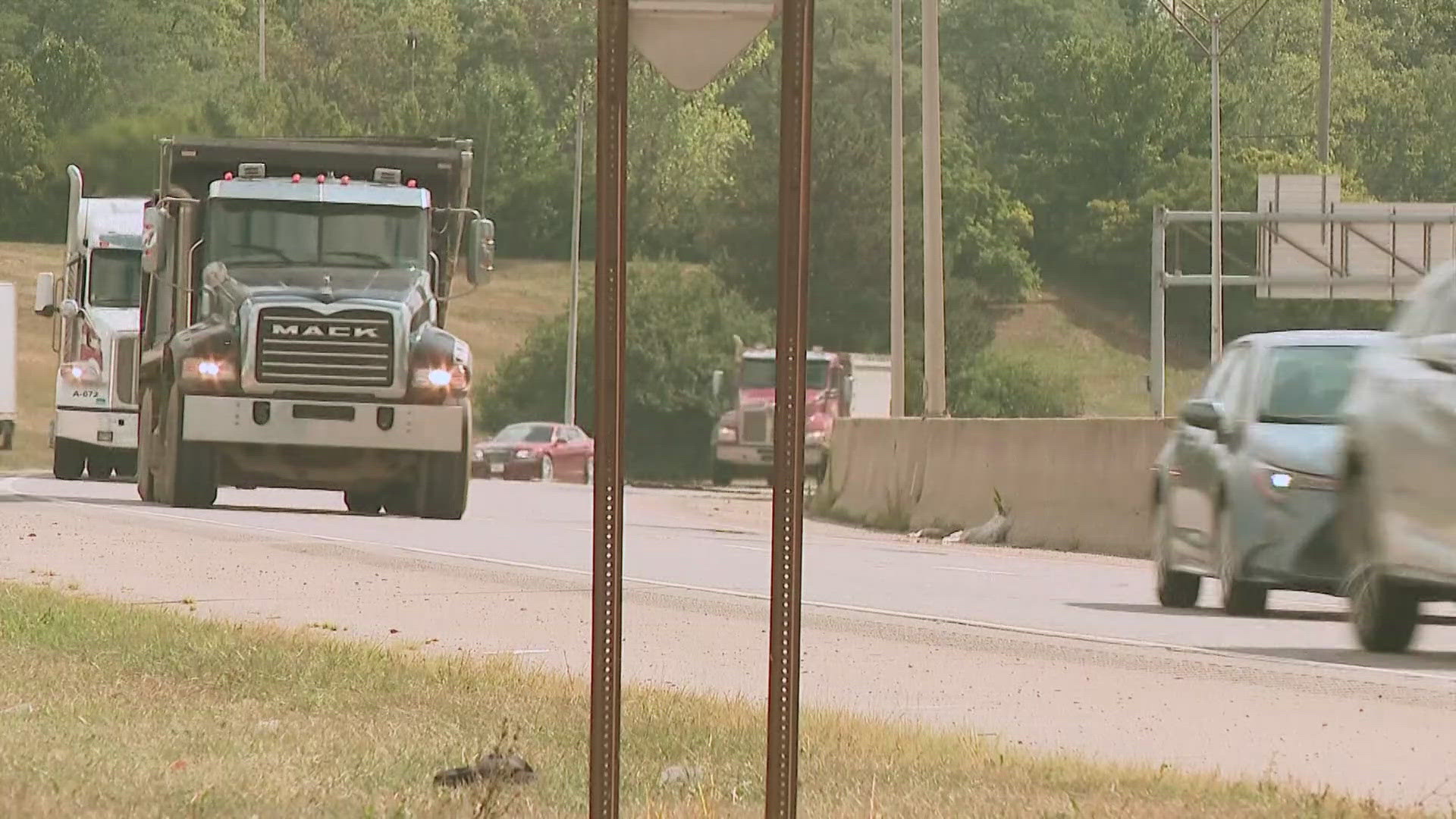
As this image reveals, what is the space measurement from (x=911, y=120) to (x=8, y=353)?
3033 inches

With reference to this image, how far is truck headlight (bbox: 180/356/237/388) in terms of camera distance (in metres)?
25.9

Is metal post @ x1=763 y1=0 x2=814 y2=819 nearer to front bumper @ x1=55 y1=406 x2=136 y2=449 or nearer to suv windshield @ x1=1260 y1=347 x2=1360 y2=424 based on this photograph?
suv windshield @ x1=1260 y1=347 x2=1360 y2=424

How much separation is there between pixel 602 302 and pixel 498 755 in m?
2.48

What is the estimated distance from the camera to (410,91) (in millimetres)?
115062

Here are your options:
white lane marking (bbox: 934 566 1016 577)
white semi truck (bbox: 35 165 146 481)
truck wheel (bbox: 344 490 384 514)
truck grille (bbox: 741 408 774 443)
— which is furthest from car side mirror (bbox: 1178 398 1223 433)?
truck grille (bbox: 741 408 774 443)

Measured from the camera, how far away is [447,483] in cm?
2714

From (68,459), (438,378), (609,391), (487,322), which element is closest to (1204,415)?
(609,391)

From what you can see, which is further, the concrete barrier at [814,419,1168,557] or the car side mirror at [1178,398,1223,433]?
the concrete barrier at [814,419,1168,557]

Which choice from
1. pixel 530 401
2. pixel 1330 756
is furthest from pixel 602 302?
pixel 530 401

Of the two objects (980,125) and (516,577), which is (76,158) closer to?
(516,577)

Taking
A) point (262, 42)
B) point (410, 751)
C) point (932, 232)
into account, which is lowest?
point (410, 751)

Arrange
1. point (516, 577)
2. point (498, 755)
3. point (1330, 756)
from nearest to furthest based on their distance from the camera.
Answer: point (498, 755), point (1330, 756), point (516, 577)

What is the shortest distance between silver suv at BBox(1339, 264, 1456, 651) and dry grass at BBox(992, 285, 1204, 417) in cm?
9492

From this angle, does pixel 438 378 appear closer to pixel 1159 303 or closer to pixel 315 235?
pixel 315 235
